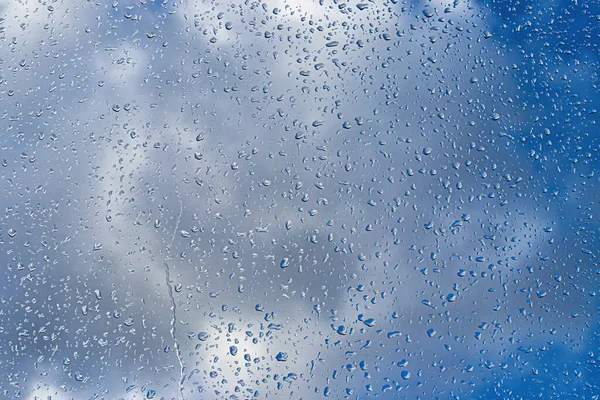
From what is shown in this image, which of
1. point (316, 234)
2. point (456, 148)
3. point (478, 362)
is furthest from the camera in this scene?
point (456, 148)

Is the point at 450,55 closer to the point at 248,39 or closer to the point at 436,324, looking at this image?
the point at 248,39

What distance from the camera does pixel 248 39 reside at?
212cm

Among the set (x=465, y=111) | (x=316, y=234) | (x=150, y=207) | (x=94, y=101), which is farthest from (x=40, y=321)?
(x=465, y=111)

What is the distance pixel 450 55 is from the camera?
210 centimetres

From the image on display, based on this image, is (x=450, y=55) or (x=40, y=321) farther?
(x=450, y=55)

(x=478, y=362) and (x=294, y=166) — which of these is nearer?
(x=478, y=362)

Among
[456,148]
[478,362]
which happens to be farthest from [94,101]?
[478,362]

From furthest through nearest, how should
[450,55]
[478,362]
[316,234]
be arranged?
[450,55]
[316,234]
[478,362]

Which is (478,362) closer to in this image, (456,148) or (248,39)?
(456,148)

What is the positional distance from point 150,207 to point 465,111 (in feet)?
4.78

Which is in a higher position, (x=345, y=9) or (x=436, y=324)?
(x=345, y=9)

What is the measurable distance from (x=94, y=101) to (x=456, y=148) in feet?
5.42

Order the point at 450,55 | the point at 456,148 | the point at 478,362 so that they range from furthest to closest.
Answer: the point at 450,55, the point at 456,148, the point at 478,362

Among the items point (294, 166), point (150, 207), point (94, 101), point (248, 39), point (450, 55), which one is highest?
point (450, 55)
